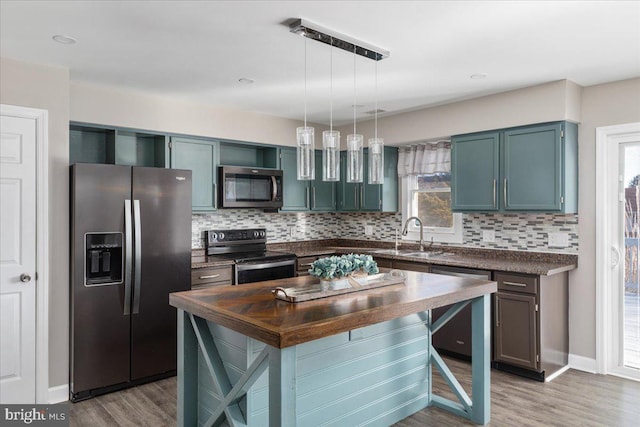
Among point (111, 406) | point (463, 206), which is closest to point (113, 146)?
point (111, 406)

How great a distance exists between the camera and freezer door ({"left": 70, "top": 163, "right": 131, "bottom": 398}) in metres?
3.33

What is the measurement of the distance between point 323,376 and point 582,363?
2700 mm

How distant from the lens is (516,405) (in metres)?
3.18

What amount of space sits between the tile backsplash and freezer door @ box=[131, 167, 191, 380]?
91cm

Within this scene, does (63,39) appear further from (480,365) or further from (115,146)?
(480,365)

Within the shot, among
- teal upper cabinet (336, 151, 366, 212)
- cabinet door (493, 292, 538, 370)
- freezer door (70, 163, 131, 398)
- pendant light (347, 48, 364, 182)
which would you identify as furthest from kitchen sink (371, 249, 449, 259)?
freezer door (70, 163, 131, 398)

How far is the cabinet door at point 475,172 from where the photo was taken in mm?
4152

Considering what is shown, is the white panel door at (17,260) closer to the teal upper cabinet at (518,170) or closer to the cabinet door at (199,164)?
the cabinet door at (199,164)

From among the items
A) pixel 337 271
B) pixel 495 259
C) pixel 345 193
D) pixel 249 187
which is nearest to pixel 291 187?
pixel 249 187

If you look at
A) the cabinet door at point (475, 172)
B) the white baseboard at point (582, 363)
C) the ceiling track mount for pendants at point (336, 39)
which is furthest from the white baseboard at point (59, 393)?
the white baseboard at point (582, 363)

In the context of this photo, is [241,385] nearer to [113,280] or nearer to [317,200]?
[113,280]

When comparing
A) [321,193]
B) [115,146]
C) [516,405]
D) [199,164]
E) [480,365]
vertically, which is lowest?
[516,405]

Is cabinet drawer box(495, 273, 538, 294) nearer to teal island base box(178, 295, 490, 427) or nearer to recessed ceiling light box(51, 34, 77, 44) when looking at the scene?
teal island base box(178, 295, 490, 427)

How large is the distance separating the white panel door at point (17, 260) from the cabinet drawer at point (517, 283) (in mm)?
3704
